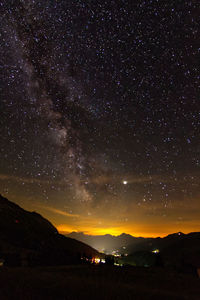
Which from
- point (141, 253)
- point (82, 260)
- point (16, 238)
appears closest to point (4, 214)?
point (16, 238)

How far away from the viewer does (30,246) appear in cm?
6988

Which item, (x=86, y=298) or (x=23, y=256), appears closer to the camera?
(x=86, y=298)

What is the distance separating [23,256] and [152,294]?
1592 centimetres

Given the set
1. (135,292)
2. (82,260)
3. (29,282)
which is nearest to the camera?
(135,292)

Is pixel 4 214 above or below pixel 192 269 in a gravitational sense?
above

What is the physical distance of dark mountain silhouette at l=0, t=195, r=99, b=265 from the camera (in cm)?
2477

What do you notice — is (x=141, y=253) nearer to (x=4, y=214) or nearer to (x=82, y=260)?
(x=82, y=260)

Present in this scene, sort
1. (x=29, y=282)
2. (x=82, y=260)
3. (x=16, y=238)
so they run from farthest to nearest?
(x=16, y=238), (x=82, y=260), (x=29, y=282)

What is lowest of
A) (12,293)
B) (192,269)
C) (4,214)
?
(12,293)

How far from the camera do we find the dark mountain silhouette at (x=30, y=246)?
24.8m

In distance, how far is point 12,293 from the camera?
35.5ft

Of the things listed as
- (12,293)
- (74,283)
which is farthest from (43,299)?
(74,283)

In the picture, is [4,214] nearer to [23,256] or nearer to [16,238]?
[16,238]

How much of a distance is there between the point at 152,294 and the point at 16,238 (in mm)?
74901
